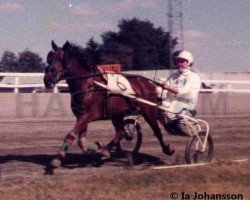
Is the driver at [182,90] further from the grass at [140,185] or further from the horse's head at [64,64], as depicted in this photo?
the grass at [140,185]

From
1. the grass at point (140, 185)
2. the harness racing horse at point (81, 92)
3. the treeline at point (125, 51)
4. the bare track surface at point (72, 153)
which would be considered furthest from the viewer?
the treeline at point (125, 51)

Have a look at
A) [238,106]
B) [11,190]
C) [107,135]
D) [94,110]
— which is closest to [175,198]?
[11,190]

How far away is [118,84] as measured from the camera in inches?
358

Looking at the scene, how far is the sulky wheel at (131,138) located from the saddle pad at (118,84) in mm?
933

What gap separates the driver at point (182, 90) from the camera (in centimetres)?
890

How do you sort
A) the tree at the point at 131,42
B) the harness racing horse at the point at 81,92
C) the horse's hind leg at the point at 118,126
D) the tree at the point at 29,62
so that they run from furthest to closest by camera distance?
the tree at the point at 29,62
the tree at the point at 131,42
the horse's hind leg at the point at 118,126
the harness racing horse at the point at 81,92

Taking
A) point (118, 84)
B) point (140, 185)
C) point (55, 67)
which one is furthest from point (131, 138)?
point (140, 185)

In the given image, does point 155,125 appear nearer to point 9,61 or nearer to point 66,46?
point 66,46

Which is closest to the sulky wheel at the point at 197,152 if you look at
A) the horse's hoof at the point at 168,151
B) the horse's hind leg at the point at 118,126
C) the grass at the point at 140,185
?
the horse's hoof at the point at 168,151

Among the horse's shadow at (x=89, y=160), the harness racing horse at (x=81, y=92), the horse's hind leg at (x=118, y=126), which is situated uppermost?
the harness racing horse at (x=81, y=92)

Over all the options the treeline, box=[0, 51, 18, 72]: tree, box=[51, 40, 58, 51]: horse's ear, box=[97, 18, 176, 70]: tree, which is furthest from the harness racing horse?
box=[0, 51, 18, 72]: tree

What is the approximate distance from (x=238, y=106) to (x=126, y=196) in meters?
17.5

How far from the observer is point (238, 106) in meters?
→ 23.0

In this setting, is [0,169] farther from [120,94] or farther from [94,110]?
[120,94]
